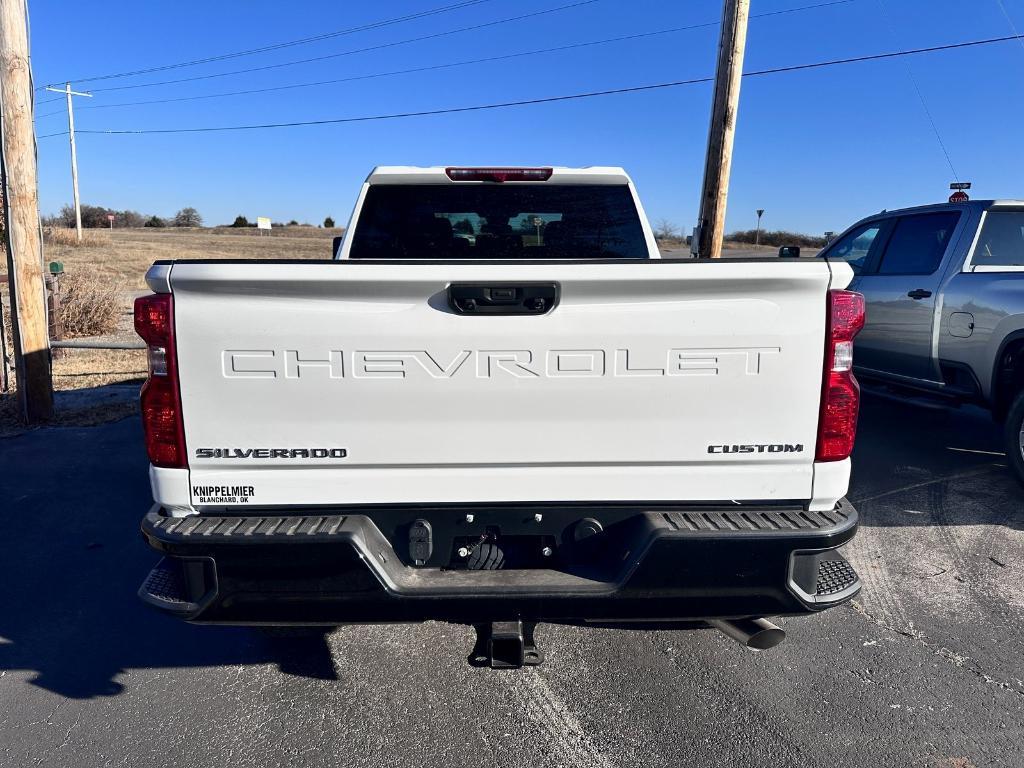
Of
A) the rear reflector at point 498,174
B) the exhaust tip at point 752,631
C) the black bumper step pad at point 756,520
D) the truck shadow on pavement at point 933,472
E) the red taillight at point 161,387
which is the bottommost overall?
the truck shadow on pavement at point 933,472

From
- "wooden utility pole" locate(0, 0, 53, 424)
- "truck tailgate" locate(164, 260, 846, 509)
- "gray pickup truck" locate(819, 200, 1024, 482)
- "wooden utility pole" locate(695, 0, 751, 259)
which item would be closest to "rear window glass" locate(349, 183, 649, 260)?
"truck tailgate" locate(164, 260, 846, 509)

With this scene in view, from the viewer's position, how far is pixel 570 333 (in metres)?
2.47

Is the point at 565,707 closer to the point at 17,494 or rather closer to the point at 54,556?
the point at 54,556

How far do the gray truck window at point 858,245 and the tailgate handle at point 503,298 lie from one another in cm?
598

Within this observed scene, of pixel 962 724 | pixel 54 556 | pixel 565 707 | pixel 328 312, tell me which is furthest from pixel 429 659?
pixel 54 556

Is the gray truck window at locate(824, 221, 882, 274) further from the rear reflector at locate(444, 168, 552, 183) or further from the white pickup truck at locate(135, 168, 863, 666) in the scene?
the white pickup truck at locate(135, 168, 863, 666)

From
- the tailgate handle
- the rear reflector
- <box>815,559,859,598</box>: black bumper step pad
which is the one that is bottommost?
<box>815,559,859,598</box>: black bumper step pad

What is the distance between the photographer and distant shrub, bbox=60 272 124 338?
12.4 metres

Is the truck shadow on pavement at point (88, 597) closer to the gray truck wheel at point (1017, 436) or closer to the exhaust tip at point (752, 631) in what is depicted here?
the exhaust tip at point (752, 631)

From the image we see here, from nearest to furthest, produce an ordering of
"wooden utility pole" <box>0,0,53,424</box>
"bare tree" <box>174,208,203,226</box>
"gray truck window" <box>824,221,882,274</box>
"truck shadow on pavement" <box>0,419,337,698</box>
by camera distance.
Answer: "truck shadow on pavement" <box>0,419,337,698</box> < "wooden utility pole" <box>0,0,53,424</box> < "gray truck window" <box>824,221,882,274</box> < "bare tree" <box>174,208,203,226</box>

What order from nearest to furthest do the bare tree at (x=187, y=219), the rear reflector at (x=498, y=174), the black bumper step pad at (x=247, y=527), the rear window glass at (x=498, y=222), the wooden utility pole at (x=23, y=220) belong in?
the black bumper step pad at (x=247, y=527), the rear reflector at (x=498, y=174), the rear window glass at (x=498, y=222), the wooden utility pole at (x=23, y=220), the bare tree at (x=187, y=219)

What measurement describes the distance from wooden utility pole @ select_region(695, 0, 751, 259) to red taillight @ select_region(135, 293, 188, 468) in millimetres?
7138

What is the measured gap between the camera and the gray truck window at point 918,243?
6484 mm

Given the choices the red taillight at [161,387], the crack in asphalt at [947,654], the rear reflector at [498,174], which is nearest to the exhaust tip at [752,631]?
the crack in asphalt at [947,654]
